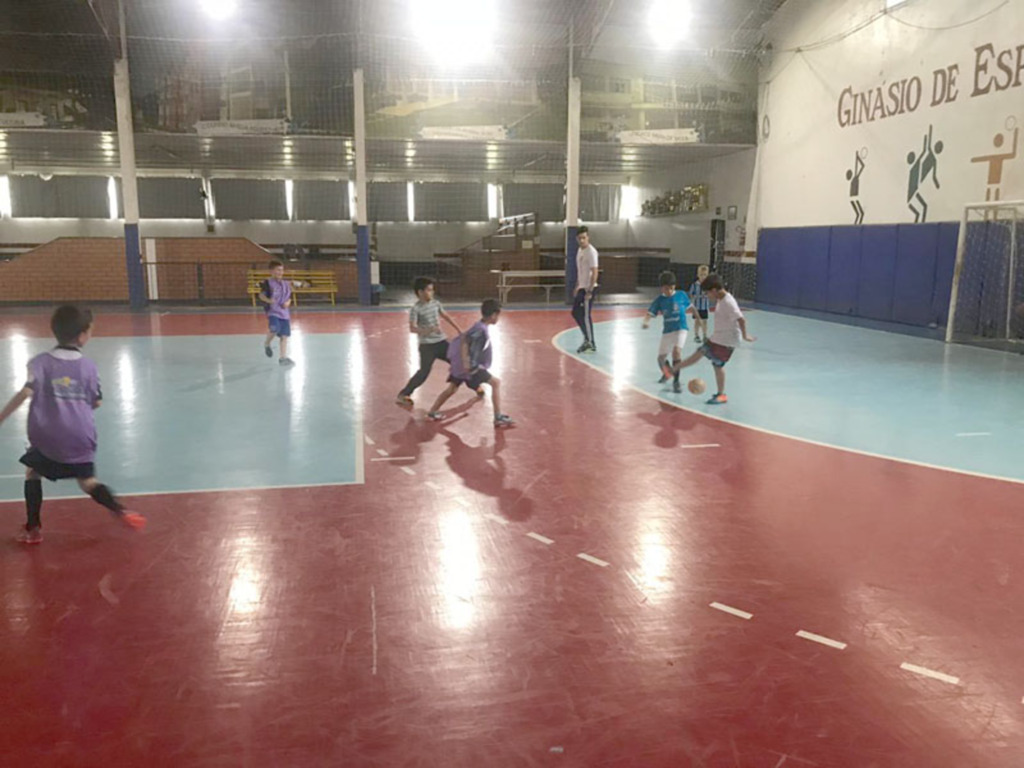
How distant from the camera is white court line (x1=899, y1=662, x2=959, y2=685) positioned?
339 centimetres

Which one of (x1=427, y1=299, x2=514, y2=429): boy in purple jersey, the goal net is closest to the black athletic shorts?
(x1=427, y1=299, x2=514, y2=429): boy in purple jersey

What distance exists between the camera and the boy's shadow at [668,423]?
24.2ft

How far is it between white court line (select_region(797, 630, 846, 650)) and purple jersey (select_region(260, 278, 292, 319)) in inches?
357

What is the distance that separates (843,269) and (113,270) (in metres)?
19.0

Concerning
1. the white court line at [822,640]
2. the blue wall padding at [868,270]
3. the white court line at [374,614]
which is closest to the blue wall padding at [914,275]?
the blue wall padding at [868,270]

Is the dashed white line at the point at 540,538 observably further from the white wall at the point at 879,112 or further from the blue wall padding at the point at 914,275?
the blue wall padding at the point at 914,275

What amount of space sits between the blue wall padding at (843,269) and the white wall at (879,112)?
1.35ft

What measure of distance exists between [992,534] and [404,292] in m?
24.2

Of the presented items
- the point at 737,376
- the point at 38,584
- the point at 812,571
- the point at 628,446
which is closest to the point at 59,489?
the point at 38,584

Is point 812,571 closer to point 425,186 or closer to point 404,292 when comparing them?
point 404,292

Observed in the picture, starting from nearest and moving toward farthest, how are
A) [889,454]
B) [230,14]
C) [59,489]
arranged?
[59,489], [889,454], [230,14]

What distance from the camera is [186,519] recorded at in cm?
526

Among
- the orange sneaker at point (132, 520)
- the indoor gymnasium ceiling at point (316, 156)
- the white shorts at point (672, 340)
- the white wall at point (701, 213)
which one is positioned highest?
the indoor gymnasium ceiling at point (316, 156)

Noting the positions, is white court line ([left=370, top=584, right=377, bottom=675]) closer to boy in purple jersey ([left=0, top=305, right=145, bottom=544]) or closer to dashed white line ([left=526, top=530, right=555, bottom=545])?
dashed white line ([left=526, top=530, right=555, bottom=545])
